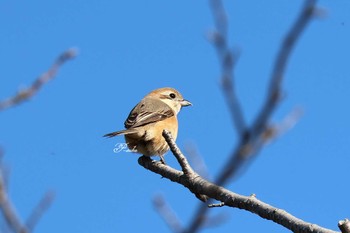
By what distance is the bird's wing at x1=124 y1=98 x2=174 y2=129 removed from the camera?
774 centimetres

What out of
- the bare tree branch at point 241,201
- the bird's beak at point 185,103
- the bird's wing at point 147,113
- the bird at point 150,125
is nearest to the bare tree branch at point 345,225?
the bare tree branch at point 241,201

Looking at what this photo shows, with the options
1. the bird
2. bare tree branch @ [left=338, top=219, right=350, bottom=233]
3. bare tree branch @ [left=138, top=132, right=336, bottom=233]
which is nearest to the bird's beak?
the bird

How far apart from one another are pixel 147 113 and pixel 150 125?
1.11 ft

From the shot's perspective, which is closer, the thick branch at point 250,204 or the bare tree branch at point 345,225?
the bare tree branch at point 345,225

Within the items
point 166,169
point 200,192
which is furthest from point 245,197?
point 166,169

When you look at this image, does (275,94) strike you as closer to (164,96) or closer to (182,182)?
(182,182)

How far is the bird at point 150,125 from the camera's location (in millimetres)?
7387

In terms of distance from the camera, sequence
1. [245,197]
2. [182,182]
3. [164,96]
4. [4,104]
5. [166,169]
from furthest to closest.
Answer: [164,96] → [166,169] → [182,182] → [245,197] → [4,104]

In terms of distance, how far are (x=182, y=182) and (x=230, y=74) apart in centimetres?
369

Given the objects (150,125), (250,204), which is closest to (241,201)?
(250,204)

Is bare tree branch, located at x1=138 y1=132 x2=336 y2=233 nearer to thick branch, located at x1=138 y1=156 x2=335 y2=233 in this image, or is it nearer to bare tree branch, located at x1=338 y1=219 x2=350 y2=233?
thick branch, located at x1=138 y1=156 x2=335 y2=233

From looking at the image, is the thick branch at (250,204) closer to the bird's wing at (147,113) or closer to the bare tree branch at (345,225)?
the bare tree branch at (345,225)

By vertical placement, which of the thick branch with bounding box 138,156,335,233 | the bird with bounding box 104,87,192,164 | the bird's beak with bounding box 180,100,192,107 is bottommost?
the bird's beak with bounding box 180,100,192,107

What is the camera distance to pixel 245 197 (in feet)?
13.9
